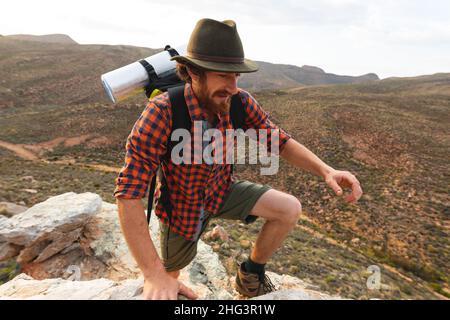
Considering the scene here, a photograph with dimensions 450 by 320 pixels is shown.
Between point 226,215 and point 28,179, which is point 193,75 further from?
point 28,179

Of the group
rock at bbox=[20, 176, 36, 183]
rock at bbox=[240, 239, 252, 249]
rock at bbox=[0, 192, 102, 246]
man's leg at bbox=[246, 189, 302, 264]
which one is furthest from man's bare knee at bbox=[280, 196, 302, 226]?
rock at bbox=[20, 176, 36, 183]

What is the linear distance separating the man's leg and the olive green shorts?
7cm

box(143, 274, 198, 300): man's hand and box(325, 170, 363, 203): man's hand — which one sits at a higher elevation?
box(325, 170, 363, 203): man's hand

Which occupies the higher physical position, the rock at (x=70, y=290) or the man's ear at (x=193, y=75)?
the man's ear at (x=193, y=75)

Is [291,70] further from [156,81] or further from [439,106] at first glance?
[156,81]

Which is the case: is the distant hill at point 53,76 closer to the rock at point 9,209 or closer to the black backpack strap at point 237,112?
the rock at point 9,209

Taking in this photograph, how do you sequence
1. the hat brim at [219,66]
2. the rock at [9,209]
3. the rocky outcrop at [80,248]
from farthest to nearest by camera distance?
the rock at [9,209] < the rocky outcrop at [80,248] < the hat brim at [219,66]

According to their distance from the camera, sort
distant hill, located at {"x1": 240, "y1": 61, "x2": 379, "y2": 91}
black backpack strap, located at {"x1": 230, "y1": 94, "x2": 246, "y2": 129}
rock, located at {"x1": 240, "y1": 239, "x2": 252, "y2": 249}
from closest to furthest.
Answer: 1. black backpack strap, located at {"x1": 230, "y1": 94, "x2": 246, "y2": 129}
2. rock, located at {"x1": 240, "y1": 239, "x2": 252, "y2": 249}
3. distant hill, located at {"x1": 240, "y1": 61, "x2": 379, "y2": 91}

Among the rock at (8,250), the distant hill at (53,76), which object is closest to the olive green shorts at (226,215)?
the rock at (8,250)

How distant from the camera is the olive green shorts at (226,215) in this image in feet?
9.55

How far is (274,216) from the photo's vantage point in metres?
2.89

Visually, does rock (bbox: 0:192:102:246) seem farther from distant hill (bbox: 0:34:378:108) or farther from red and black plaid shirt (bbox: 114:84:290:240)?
distant hill (bbox: 0:34:378:108)

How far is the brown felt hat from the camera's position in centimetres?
222

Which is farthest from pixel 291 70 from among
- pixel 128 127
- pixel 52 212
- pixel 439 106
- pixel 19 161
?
pixel 52 212
